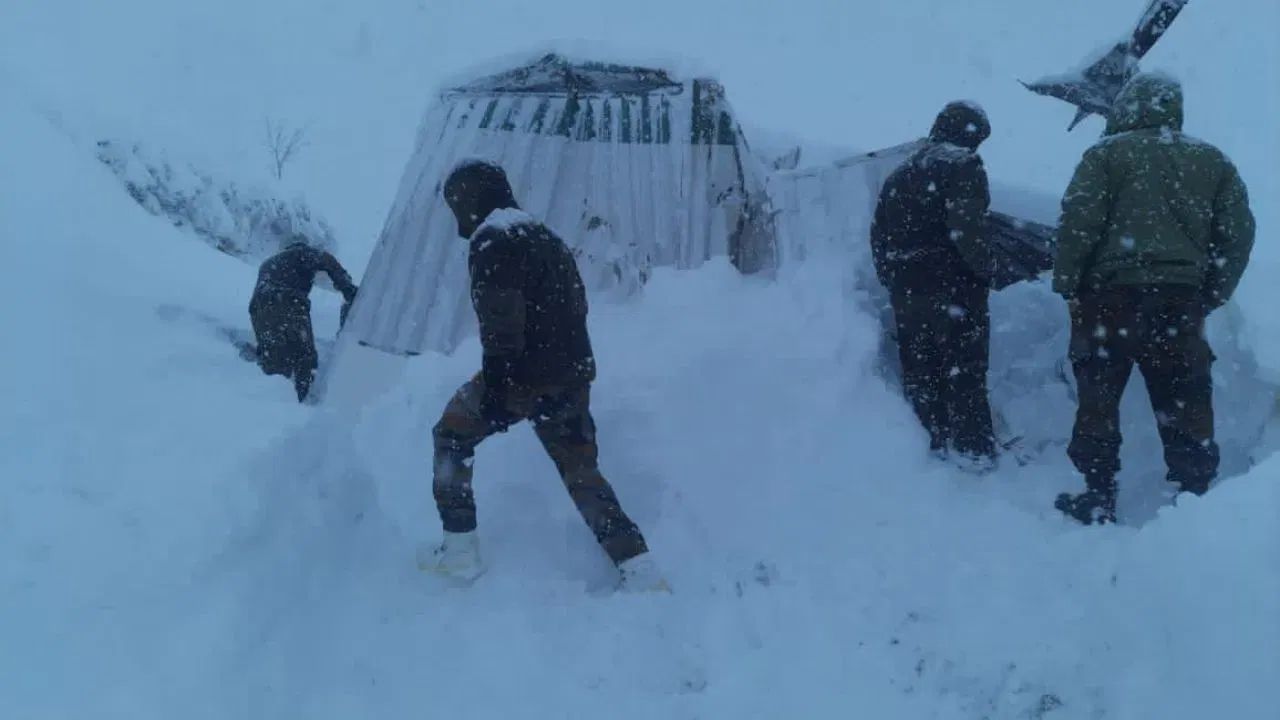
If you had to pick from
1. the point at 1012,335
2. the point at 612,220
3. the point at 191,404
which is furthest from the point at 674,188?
the point at 191,404


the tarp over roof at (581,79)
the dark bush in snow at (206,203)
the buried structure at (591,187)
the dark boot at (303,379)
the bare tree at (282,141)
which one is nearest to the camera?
the buried structure at (591,187)

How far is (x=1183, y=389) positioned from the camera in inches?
134

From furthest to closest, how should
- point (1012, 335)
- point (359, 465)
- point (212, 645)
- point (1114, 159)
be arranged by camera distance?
point (1012, 335), point (359, 465), point (1114, 159), point (212, 645)

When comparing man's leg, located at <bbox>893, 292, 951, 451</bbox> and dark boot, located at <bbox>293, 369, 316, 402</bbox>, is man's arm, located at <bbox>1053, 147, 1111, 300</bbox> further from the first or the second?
dark boot, located at <bbox>293, 369, 316, 402</bbox>

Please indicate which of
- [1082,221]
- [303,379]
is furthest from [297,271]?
[1082,221]

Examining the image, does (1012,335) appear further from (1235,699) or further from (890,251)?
(1235,699)

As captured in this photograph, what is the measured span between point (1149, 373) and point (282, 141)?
29.0 m

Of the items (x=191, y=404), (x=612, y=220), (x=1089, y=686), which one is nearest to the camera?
(x=1089, y=686)

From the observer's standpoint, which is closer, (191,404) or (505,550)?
(505,550)

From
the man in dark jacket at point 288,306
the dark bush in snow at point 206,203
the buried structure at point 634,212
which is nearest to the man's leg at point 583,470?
the buried structure at point 634,212

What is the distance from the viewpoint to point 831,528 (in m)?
3.57

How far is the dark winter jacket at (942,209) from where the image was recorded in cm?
386

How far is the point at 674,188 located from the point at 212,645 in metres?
3.10

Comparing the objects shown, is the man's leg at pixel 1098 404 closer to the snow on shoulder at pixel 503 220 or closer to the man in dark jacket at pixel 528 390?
A: the man in dark jacket at pixel 528 390
